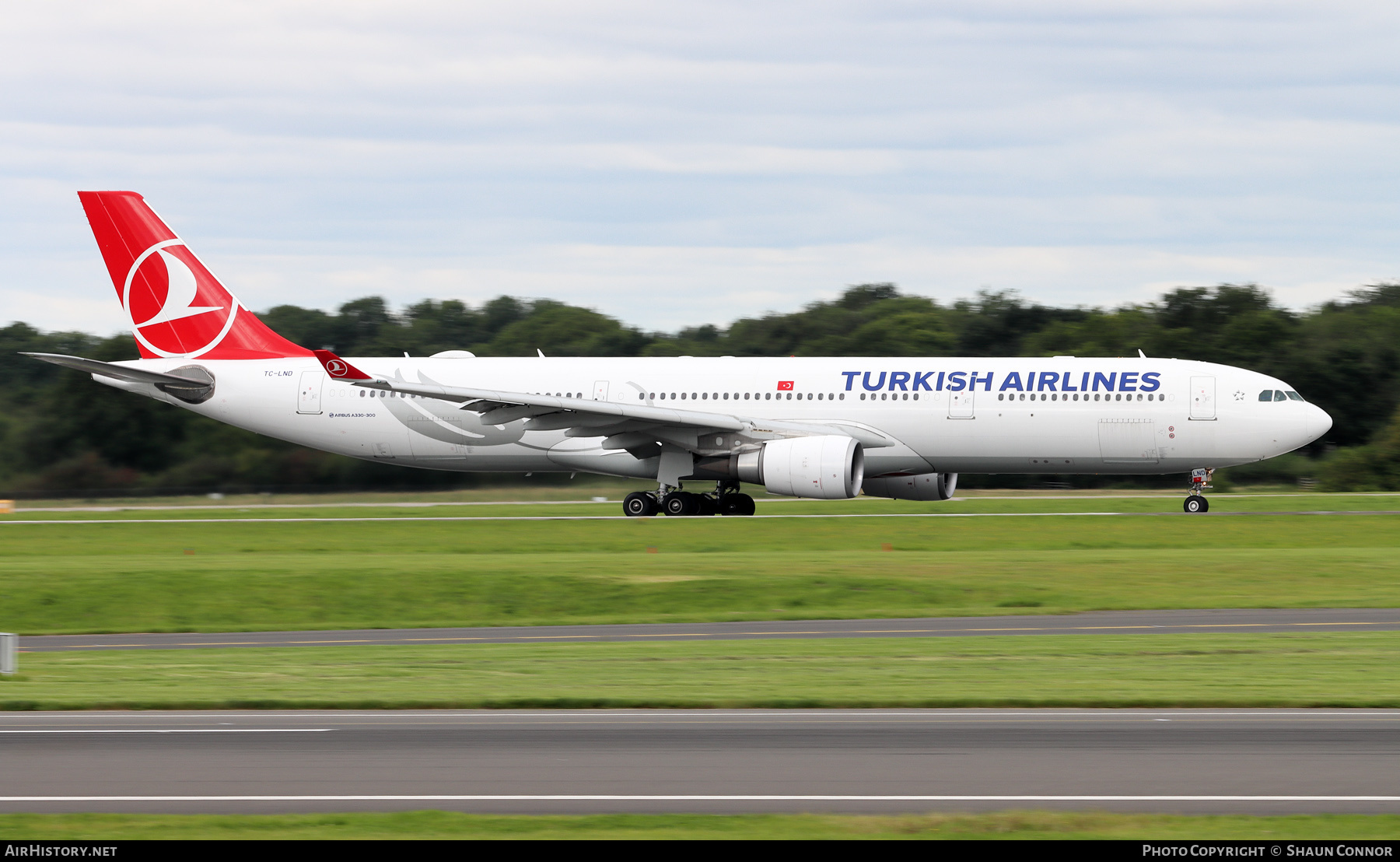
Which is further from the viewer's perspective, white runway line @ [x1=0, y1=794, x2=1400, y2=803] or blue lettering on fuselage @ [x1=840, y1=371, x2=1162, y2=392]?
blue lettering on fuselage @ [x1=840, y1=371, x2=1162, y2=392]

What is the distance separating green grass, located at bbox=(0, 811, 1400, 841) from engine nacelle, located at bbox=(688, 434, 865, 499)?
2892 cm

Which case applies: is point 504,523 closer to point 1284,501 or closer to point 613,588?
point 613,588

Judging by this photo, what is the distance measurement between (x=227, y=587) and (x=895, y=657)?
13113 mm

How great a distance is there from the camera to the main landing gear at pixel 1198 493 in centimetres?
3997

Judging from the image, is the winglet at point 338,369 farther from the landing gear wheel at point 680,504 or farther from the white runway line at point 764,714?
the white runway line at point 764,714

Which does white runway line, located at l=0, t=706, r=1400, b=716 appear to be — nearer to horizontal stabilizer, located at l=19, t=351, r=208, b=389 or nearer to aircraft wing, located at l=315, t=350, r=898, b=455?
aircraft wing, located at l=315, t=350, r=898, b=455

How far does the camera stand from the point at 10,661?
17.6 metres

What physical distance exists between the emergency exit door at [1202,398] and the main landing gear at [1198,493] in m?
1.67

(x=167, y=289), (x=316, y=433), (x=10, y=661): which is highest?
(x=167, y=289)

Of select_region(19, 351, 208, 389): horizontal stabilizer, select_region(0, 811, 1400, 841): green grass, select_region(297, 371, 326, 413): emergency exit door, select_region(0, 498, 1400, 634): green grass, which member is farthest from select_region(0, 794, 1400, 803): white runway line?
select_region(297, 371, 326, 413): emergency exit door

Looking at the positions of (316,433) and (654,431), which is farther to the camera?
(316,433)

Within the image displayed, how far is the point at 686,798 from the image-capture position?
34.2 ft

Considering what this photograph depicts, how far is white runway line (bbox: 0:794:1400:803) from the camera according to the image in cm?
1020
